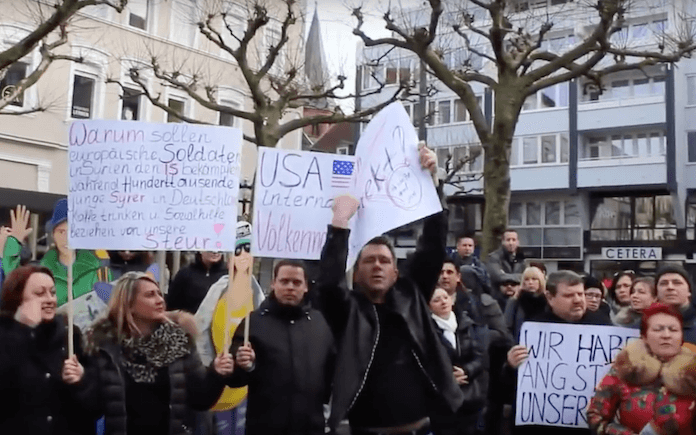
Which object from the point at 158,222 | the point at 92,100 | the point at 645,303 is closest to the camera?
the point at 158,222

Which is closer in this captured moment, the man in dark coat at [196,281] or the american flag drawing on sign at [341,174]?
the american flag drawing on sign at [341,174]

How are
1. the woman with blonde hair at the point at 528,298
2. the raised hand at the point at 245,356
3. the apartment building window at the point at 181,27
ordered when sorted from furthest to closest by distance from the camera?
the apartment building window at the point at 181,27 → the woman with blonde hair at the point at 528,298 → the raised hand at the point at 245,356

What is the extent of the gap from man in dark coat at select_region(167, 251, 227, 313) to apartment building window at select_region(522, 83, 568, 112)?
1227 inches

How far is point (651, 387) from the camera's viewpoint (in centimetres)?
411

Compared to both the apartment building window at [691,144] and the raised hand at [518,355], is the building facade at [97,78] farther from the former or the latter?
the apartment building window at [691,144]

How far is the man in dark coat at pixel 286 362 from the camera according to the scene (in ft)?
13.5

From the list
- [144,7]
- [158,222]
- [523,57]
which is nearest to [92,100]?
[144,7]

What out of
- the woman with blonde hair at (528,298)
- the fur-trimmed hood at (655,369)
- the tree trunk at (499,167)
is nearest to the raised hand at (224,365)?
the fur-trimmed hood at (655,369)

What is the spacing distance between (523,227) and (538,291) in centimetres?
3183

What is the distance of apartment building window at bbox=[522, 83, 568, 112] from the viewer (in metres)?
35.5

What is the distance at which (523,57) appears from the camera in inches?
498

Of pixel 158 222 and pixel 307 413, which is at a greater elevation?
pixel 158 222

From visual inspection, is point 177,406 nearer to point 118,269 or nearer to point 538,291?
point 118,269

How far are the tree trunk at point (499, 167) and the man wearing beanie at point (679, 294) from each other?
6965 millimetres
